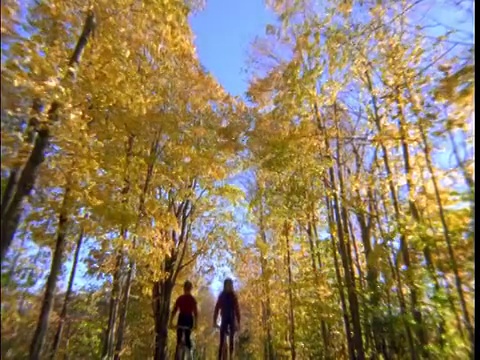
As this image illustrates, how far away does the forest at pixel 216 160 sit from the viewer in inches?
148

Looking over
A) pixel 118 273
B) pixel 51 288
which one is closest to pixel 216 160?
pixel 118 273

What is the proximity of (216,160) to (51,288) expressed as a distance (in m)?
4.97

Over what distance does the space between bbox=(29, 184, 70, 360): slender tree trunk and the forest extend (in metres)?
0.02

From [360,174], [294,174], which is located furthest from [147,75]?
[360,174]

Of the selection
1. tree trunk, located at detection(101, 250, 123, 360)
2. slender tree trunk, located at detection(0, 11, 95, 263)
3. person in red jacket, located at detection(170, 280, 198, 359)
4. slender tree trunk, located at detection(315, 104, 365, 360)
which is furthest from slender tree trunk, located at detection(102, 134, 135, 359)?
slender tree trunk, located at detection(315, 104, 365, 360)

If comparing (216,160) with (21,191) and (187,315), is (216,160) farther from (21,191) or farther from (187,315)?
(21,191)

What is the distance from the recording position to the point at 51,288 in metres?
5.50

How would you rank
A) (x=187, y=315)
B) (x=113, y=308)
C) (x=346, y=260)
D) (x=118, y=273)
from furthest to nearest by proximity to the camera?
1. (x=113, y=308)
2. (x=118, y=273)
3. (x=346, y=260)
4. (x=187, y=315)

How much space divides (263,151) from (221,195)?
4.04 m

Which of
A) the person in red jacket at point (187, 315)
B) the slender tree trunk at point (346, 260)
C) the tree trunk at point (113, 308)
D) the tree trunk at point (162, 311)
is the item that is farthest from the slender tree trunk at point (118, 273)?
the slender tree trunk at point (346, 260)

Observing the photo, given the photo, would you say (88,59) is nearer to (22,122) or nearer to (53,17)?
(53,17)

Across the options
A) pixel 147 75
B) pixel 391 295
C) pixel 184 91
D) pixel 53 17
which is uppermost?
pixel 184 91

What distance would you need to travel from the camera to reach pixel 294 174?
8.02 metres

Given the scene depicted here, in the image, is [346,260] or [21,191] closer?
[21,191]
